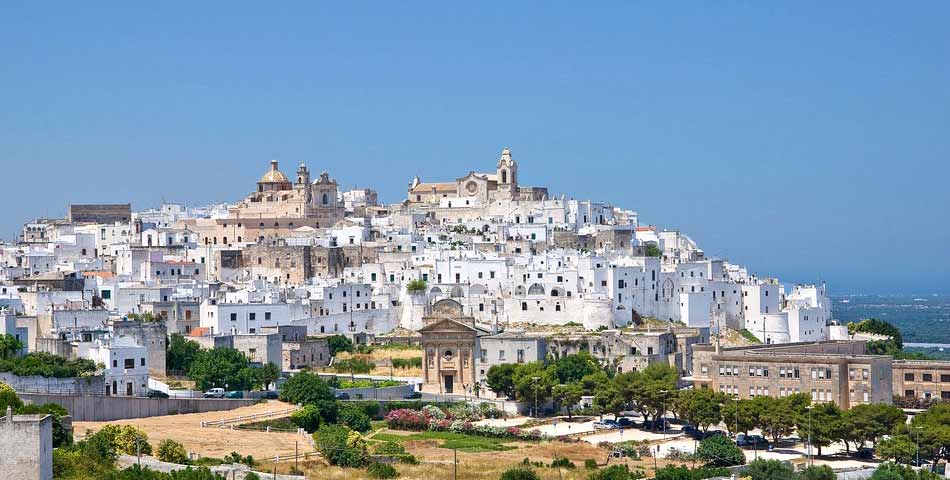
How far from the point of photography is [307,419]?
5988 cm

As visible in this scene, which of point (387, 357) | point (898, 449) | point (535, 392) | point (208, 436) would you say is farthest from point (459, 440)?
point (387, 357)

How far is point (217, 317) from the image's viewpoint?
2901 inches

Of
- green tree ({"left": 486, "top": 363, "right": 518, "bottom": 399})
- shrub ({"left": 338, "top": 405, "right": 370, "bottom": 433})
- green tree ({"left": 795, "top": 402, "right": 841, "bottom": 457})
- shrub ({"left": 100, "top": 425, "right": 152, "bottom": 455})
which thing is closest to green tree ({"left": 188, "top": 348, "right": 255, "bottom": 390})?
shrub ({"left": 338, "top": 405, "right": 370, "bottom": 433})

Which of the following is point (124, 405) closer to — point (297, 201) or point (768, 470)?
point (768, 470)

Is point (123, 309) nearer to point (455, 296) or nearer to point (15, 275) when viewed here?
point (15, 275)

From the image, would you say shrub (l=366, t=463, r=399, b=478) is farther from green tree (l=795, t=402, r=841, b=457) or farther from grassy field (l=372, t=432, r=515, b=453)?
green tree (l=795, t=402, r=841, b=457)

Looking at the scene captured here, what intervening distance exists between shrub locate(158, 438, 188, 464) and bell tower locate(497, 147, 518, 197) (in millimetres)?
53755

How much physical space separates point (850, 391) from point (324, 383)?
1878 centimetres

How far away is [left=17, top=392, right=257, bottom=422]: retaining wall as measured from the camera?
55531mm

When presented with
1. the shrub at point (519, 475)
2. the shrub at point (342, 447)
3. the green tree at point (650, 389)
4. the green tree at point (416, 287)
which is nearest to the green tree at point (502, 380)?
the green tree at point (650, 389)

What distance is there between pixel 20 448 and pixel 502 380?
32723 mm

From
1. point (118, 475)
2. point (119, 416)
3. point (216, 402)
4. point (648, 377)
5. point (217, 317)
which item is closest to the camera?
point (118, 475)

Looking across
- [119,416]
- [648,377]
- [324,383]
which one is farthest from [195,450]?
[648,377]

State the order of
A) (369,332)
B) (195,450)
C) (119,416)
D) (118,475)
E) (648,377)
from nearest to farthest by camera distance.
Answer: (118,475) → (195,450) → (119,416) → (648,377) → (369,332)
